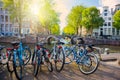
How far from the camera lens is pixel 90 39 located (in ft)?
148

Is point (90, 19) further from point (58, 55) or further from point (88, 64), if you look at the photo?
point (88, 64)

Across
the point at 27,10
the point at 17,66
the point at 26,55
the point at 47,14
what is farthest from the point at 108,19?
the point at 17,66

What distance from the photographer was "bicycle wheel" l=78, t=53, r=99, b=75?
569 cm

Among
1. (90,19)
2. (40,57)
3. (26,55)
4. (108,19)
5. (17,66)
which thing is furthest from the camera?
(108,19)

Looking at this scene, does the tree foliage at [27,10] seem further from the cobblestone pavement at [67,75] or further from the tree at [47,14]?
the cobblestone pavement at [67,75]

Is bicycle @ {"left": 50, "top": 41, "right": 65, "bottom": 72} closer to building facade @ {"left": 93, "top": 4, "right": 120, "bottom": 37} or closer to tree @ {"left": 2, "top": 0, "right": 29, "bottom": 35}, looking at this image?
tree @ {"left": 2, "top": 0, "right": 29, "bottom": 35}

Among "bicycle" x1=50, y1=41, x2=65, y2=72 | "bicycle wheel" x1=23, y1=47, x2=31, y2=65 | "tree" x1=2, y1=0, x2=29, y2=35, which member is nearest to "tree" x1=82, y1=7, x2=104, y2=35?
"tree" x1=2, y1=0, x2=29, y2=35

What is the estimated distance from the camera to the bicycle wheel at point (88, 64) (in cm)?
569

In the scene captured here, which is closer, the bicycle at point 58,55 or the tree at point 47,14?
the bicycle at point 58,55

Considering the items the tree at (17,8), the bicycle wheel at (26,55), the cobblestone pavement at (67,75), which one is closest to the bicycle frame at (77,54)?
the cobblestone pavement at (67,75)

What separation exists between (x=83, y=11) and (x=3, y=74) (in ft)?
141

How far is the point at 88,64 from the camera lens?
227 inches

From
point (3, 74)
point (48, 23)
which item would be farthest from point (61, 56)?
point (48, 23)

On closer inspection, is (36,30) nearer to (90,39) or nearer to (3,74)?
(90,39)
